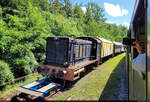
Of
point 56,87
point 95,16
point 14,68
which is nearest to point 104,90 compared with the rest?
point 56,87

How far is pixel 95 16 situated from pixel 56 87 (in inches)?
1734

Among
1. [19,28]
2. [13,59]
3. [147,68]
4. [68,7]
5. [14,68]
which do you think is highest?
[68,7]

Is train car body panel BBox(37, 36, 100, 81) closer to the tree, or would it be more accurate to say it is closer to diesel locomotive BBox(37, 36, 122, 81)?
diesel locomotive BBox(37, 36, 122, 81)

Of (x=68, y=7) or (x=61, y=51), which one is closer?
(x=61, y=51)

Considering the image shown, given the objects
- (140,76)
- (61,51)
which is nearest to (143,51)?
(140,76)

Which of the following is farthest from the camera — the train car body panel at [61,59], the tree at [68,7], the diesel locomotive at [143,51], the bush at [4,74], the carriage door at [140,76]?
the tree at [68,7]

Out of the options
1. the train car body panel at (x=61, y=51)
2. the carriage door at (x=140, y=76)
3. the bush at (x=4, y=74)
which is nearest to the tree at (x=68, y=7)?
the train car body panel at (x=61, y=51)

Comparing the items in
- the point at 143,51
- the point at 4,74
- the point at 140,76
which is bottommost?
the point at 4,74

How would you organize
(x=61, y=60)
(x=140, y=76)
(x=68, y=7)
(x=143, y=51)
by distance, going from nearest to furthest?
1. (x=140, y=76)
2. (x=143, y=51)
3. (x=61, y=60)
4. (x=68, y=7)

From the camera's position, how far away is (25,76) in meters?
7.08

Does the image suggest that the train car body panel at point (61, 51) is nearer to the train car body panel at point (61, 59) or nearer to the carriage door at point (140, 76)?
the train car body panel at point (61, 59)

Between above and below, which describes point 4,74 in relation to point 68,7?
below

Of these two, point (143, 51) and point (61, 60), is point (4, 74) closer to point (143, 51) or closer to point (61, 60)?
point (61, 60)

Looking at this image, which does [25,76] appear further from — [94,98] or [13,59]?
[94,98]
